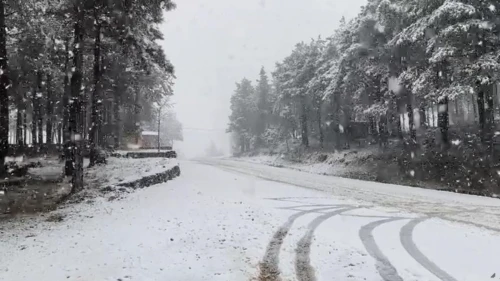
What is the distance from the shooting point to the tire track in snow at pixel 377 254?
22.3ft

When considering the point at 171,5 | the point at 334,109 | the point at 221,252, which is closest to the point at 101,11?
the point at 171,5

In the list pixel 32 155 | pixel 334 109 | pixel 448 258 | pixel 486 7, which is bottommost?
pixel 448 258

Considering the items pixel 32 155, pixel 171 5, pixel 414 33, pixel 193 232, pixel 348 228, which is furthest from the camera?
pixel 32 155

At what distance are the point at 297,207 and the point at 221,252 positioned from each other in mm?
6197

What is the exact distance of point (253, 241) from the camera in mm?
9000

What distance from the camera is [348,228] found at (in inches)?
413

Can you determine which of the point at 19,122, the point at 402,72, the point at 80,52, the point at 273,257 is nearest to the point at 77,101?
the point at 80,52

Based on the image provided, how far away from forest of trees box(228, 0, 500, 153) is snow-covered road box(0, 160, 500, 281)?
7.18 meters

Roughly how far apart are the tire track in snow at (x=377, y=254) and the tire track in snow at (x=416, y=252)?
653 mm

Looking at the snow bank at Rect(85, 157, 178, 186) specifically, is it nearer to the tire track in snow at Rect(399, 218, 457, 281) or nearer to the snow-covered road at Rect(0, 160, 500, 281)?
the snow-covered road at Rect(0, 160, 500, 281)

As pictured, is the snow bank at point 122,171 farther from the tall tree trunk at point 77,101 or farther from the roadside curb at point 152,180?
the tall tree trunk at point 77,101

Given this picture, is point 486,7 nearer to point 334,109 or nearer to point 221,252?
point 221,252

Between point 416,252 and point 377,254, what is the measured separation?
908 millimetres

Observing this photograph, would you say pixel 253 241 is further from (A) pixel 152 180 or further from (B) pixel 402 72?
(B) pixel 402 72
